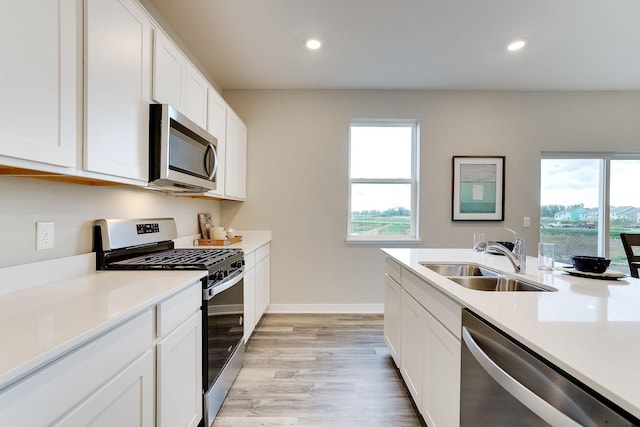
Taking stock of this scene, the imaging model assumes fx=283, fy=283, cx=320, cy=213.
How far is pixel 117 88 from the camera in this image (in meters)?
1.27

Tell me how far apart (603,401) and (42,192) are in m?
1.99

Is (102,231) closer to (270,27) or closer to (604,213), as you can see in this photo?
(270,27)

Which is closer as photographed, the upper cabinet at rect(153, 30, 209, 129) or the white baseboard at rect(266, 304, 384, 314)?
the upper cabinet at rect(153, 30, 209, 129)

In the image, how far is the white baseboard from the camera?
11.3 ft

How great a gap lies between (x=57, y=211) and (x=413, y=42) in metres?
2.81

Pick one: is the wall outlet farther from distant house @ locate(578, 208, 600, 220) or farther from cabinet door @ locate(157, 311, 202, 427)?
distant house @ locate(578, 208, 600, 220)

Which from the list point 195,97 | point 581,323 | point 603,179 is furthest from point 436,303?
point 603,179

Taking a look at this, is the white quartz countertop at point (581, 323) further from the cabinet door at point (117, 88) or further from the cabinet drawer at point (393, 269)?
the cabinet door at point (117, 88)

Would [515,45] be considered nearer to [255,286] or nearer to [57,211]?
[255,286]

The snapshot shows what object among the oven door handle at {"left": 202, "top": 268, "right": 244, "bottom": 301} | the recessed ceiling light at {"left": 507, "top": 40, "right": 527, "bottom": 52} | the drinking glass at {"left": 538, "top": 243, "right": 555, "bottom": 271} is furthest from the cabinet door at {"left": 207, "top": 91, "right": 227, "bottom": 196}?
the recessed ceiling light at {"left": 507, "top": 40, "right": 527, "bottom": 52}

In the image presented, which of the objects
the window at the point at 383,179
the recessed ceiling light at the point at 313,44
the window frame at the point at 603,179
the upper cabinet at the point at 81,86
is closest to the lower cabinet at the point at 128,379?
the upper cabinet at the point at 81,86

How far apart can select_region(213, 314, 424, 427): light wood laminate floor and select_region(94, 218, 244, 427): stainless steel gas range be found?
0.65ft

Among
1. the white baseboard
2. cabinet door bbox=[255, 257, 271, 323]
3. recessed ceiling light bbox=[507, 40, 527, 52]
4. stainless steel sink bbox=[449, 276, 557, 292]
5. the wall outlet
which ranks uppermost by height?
recessed ceiling light bbox=[507, 40, 527, 52]

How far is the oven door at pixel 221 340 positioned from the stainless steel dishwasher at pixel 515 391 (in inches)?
49.5
